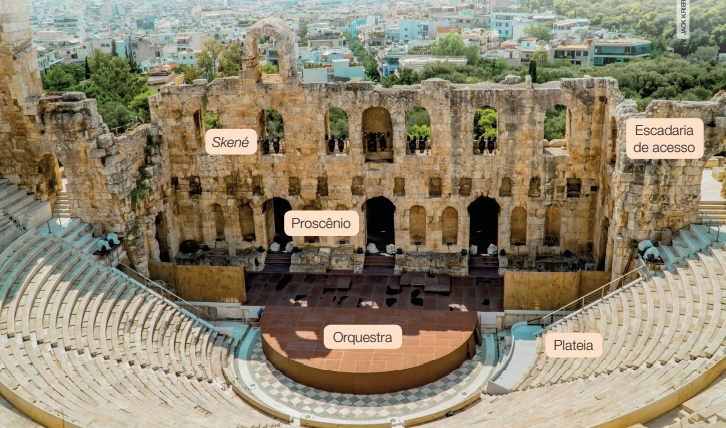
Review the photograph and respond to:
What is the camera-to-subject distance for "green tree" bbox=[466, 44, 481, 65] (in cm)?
9688

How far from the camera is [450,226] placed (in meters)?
33.2

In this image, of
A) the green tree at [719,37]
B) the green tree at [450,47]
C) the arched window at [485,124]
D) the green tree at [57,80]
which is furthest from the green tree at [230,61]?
the green tree at [719,37]

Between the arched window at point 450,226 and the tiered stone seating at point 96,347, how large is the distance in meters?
12.1

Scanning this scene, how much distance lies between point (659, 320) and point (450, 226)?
1251 cm

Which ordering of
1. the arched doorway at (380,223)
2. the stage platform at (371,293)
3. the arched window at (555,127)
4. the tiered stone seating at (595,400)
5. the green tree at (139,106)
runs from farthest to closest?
the green tree at (139,106), the arched window at (555,127), the arched doorway at (380,223), the stage platform at (371,293), the tiered stone seating at (595,400)

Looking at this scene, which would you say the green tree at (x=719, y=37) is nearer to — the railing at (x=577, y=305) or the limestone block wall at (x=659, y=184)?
the limestone block wall at (x=659, y=184)

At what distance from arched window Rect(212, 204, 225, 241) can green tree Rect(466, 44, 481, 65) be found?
6655 cm

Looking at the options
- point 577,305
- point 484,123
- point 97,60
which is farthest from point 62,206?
point 97,60

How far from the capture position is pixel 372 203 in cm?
3834

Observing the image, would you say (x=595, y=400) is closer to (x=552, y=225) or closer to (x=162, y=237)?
(x=552, y=225)

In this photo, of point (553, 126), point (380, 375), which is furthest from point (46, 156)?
point (553, 126)

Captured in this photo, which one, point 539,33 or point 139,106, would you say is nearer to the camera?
point 139,106

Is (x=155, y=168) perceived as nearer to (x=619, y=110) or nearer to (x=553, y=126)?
(x=619, y=110)

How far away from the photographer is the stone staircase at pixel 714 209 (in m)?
28.0
